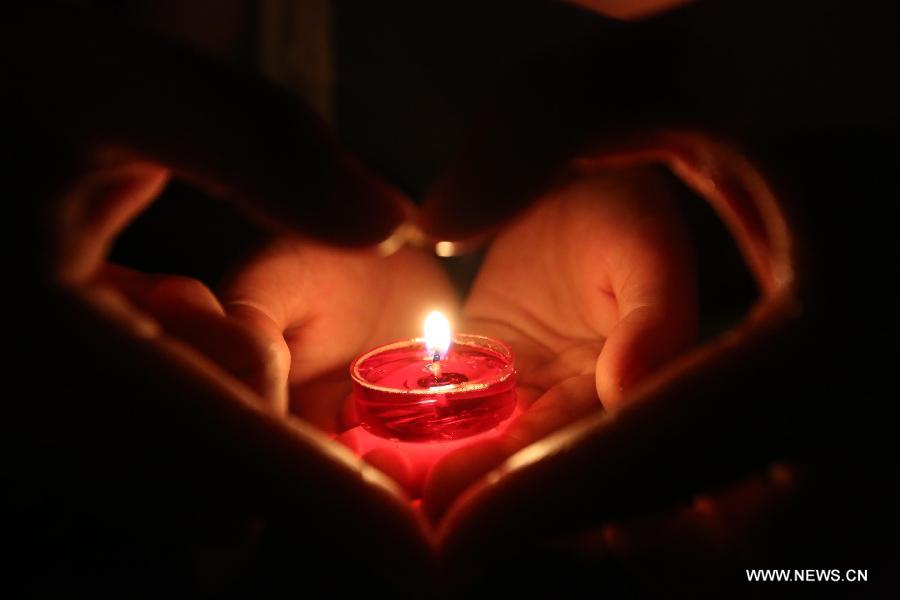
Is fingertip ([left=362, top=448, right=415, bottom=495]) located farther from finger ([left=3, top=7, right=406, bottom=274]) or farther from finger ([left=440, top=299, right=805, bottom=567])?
finger ([left=3, top=7, right=406, bottom=274])

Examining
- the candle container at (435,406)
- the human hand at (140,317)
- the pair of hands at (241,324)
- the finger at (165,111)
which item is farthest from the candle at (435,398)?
the finger at (165,111)

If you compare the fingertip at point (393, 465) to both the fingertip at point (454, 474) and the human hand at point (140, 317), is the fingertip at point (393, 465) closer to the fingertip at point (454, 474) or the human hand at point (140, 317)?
the fingertip at point (454, 474)

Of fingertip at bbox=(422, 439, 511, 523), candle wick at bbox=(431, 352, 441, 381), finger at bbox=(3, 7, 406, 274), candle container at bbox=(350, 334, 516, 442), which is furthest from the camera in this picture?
candle wick at bbox=(431, 352, 441, 381)

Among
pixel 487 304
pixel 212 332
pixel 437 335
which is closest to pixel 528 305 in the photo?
pixel 487 304

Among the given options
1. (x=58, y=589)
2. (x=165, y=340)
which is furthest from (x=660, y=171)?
(x=58, y=589)

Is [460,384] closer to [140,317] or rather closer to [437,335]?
[437,335]

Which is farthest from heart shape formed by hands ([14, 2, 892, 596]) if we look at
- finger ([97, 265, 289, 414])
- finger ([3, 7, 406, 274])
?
finger ([97, 265, 289, 414])
